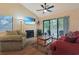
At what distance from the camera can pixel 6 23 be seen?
1748 mm

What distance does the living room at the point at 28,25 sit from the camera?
5.68ft

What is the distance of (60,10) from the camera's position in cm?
176

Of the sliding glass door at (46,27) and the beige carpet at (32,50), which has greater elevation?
the sliding glass door at (46,27)

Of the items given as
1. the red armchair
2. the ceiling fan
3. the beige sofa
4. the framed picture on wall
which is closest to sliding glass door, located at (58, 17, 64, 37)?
the red armchair

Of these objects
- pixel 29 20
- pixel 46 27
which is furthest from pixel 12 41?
pixel 46 27

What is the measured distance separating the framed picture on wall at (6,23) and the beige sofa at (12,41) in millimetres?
78

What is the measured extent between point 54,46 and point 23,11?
28.6 inches

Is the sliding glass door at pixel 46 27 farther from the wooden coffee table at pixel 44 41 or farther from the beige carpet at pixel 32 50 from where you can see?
the beige carpet at pixel 32 50

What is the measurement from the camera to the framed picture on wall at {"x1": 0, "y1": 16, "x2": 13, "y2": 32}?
173cm

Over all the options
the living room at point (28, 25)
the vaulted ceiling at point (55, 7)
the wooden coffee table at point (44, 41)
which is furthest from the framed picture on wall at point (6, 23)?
the wooden coffee table at point (44, 41)

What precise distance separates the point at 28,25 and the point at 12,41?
35 cm

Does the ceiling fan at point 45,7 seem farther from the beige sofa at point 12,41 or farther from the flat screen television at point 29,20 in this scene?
the beige sofa at point 12,41

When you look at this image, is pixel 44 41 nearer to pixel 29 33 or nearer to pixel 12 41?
pixel 29 33

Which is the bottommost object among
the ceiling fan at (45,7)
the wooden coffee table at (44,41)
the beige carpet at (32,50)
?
the beige carpet at (32,50)
